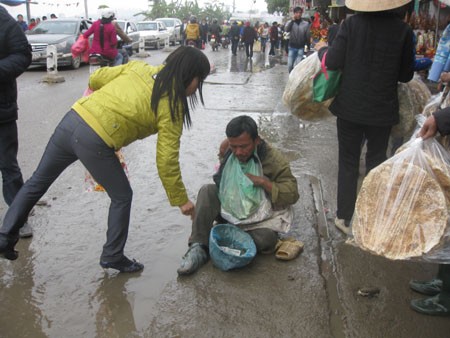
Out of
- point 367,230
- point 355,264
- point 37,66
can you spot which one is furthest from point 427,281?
point 37,66

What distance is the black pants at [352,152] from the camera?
3.43 meters

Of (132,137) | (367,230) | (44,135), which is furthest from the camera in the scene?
(44,135)

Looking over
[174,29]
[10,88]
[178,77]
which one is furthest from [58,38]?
[174,29]

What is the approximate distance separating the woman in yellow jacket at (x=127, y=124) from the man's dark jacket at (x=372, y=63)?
1072mm

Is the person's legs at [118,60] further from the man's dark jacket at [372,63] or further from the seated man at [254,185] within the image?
the man's dark jacket at [372,63]

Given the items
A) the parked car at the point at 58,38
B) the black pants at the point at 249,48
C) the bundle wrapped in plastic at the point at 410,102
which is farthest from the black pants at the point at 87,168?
the black pants at the point at 249,48

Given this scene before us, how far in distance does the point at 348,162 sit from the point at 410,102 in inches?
24.8

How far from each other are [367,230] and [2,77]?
106 inches

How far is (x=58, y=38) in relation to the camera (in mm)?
14984

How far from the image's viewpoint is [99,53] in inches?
355

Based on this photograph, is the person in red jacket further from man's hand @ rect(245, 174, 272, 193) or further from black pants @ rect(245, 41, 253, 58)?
black pants @ rect(245, 41, 253, 58)

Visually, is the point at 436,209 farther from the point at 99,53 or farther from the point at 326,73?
the point at 99,53

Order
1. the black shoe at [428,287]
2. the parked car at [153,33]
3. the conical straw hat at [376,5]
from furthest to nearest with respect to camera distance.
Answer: the parked car at [153,33] → the conical straw hat at [376,5] → the black shoe at [428,287]

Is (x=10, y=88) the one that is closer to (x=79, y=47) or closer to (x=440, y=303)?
(x=440, y=303)
